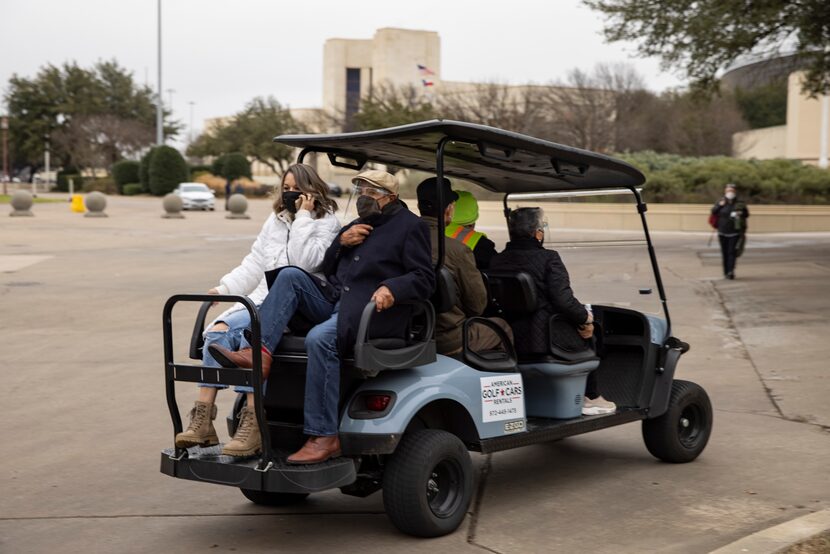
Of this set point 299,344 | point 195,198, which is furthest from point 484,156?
point 195,198

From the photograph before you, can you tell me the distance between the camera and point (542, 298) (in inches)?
246

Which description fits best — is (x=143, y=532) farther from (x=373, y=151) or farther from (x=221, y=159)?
(x=221, y=159)

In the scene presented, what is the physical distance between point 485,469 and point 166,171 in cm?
6068

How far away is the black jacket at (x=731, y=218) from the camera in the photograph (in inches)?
770

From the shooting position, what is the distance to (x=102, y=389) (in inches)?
377

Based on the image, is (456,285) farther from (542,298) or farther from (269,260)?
(269,260)

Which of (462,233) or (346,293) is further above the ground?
(462,233)

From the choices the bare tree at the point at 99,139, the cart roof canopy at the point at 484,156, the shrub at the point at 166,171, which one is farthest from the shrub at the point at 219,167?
the cart roof canopy at the point at 484,156

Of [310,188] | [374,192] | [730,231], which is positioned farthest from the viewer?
[730,231]

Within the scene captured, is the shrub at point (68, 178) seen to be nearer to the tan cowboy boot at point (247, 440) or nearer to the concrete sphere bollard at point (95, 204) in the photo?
the concrete sphere bollard at point (95, 204)

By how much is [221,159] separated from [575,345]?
73665mm

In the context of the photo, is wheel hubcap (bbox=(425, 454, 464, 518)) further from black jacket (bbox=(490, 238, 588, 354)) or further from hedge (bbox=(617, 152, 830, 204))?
hedge (bbox=(617, 152, 830, 204))

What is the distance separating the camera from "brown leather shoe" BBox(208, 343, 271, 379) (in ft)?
16.7

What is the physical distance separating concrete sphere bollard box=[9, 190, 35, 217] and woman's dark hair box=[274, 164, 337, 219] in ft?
118
